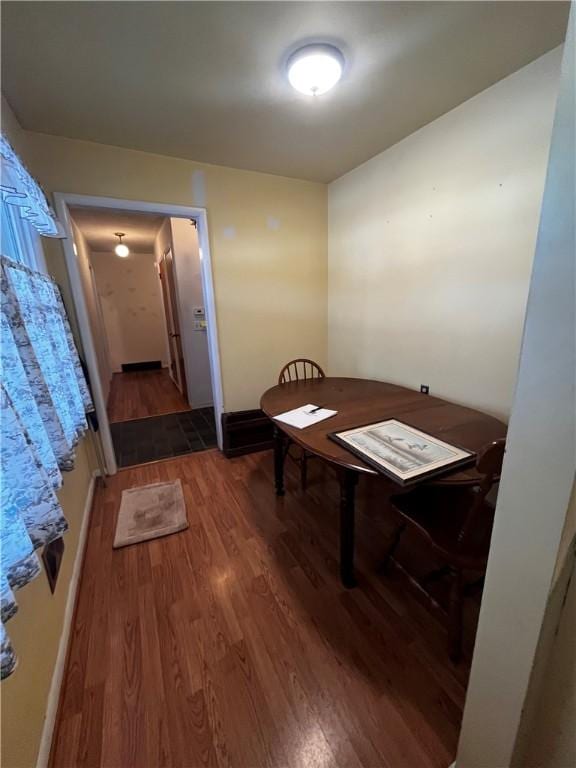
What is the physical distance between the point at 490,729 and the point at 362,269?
2673 mm

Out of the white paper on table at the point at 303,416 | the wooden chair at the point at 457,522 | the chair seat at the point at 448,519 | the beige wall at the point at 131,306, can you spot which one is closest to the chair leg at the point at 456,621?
the wooden chair at the point at 457,522

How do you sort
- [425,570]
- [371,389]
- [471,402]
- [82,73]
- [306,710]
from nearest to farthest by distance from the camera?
[306,710]
[82,73]
[425,570]
[471,402]
[371,389]

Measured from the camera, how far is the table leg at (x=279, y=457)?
2141mm

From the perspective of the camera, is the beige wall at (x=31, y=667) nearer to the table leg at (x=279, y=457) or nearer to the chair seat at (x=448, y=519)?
the table leg at (x=279, y=457)

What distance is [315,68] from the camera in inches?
55.2

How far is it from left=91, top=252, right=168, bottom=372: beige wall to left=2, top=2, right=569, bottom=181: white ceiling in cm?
457

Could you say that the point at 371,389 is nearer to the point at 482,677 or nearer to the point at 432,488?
the point at 432,488

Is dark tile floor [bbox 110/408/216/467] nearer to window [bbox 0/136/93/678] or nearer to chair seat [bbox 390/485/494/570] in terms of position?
window [bbox 0/136/93/678]

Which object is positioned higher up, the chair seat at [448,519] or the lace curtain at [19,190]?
the lace curtain at [19,190]

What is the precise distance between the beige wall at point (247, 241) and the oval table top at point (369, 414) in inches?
29.1

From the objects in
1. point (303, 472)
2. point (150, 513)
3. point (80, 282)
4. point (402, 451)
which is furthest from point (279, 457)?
Result: point (80, 282)

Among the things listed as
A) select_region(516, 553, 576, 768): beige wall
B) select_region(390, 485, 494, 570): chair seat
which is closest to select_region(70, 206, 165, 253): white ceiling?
select_region(390, 485, 494, 570): chair seat

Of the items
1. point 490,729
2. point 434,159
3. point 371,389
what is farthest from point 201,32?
point 490,729

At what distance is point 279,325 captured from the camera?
3016 millimetres
